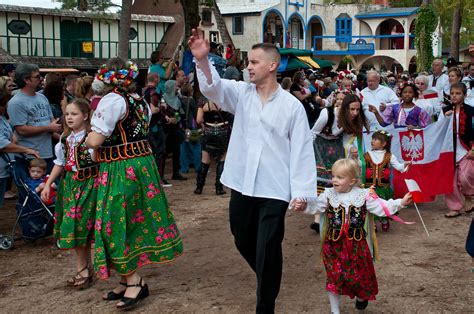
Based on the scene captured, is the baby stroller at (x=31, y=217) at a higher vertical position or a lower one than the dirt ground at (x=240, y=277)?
higher

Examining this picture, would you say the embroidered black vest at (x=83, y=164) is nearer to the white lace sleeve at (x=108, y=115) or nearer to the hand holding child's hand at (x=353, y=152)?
the white lace sleeve at (x=108, y=115)

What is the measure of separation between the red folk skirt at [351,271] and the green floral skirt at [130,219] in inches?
54.0

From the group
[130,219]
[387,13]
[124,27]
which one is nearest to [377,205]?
[130,219]

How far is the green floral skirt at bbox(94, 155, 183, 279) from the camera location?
5.05m

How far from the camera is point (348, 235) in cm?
496

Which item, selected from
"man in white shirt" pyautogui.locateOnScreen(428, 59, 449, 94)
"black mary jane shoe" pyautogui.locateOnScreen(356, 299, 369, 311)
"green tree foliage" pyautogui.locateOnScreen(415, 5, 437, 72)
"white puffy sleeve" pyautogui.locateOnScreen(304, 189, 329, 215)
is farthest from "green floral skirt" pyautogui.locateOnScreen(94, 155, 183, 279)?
"green tree foliage" pyautogui.locateOnScreen(415, 5, 437, 72)

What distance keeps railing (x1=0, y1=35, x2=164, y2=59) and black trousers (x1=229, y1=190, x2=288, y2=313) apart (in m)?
28.4

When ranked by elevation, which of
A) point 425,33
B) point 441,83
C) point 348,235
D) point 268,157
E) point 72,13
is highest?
point 72,13

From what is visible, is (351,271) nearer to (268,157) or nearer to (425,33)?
(268,157)

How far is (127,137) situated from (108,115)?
288 mm

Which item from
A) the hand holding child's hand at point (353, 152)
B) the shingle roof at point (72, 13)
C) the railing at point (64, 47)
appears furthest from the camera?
the railing at point (64, 47)

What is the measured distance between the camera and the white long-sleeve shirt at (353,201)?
194 inches

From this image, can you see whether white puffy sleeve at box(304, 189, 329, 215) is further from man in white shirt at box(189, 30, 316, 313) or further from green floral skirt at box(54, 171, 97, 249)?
green floral skirt at box(54, 171, 97, 249)

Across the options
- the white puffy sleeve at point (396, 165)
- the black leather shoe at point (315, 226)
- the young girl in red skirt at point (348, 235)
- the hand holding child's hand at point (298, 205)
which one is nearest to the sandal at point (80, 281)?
the young girl in red skirt at point (348, 235)
